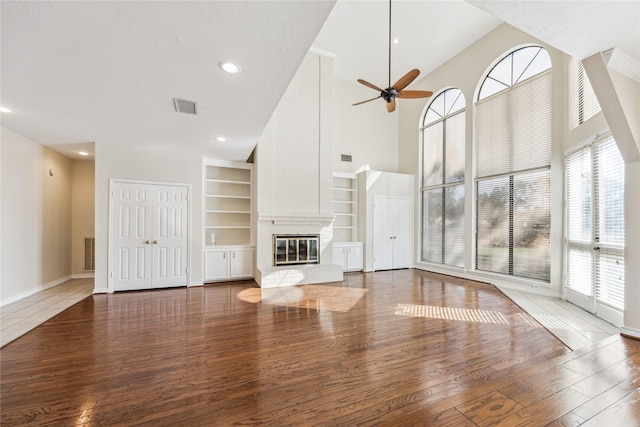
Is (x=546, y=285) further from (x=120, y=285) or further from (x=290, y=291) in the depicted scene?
(x=120, y=285)

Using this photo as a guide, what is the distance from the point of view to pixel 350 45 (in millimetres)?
6371

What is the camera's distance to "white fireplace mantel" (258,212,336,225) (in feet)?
18.0

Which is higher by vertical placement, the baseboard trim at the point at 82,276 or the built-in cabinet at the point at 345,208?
the built-in cabinet at the point at 345,208

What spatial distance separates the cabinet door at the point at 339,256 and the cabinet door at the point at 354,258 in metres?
0.14

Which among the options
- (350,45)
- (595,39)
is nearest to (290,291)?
(595,39)

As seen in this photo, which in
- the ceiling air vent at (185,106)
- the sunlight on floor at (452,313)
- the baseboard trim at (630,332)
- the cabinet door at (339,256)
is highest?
the ceiling air vent at (185,106)

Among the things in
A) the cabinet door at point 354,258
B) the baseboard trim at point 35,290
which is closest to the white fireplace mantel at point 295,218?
the cabinet door at point 354,258

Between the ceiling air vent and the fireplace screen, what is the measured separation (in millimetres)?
2969

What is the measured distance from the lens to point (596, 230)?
3.58m

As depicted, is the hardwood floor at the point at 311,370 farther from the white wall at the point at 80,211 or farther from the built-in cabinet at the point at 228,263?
the white wall at the point at 80,211

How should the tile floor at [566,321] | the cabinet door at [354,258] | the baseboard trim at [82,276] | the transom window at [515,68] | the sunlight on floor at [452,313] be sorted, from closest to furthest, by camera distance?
the tile floor at [566,321] → the sunlight on floor at [452,313] → the transom window at [515,68] → the baseboard trim at [82,276] → the cabinet door at [354,258]

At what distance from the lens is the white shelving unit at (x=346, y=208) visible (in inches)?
287

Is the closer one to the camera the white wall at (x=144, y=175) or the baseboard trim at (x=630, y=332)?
the baseboard trim at (x=630, y=332)

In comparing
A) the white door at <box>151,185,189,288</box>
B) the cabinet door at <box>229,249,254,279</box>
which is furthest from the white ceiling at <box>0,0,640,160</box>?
Result: the cabinet door at <box>229,249,254,279</box>
